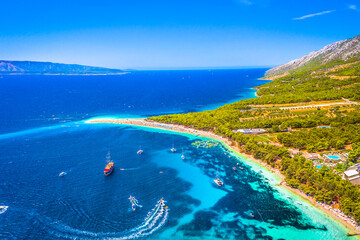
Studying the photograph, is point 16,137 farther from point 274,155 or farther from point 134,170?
point 274,155

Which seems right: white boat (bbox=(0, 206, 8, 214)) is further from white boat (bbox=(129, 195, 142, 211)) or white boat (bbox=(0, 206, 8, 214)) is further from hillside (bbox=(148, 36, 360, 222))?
hillside (bbox=(148, 36, 360, 222))

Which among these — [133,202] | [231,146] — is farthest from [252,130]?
[133,202]

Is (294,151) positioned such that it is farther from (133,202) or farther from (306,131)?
(133,202)

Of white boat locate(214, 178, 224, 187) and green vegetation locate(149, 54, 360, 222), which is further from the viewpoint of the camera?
white boat locate(214, 178, 224, 187)

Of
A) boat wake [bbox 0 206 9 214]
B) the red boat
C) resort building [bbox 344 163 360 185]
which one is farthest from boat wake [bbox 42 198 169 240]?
resort building [bbox 344 163 360 185]

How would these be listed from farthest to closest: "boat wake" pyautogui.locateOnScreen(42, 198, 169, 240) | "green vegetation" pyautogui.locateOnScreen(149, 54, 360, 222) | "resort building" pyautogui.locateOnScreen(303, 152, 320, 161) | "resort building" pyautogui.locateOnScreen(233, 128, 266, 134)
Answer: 1. "resort building" pyautogui.locateOnScreen(233, 128, 266, 134)
2. "resort building" pyautogui.locateOnScreen(303, 152, 320, 161)
3. "green vegetation" pyautogui.locateOnScreen(149, 54, 360, 222)
4. "boat wake" pyautogui.locateOnScreen(42, 198, 169, 240)

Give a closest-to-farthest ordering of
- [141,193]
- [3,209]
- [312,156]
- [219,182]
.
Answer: [3,209]
[141,193]
[219,182]
[312,156]

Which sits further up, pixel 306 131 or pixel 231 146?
pixel 306 131

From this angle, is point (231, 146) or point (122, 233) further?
point (231, 146)

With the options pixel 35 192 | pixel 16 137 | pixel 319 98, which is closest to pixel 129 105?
pixel 16 137

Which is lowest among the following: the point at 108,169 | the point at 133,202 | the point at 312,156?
the point at 133,202
